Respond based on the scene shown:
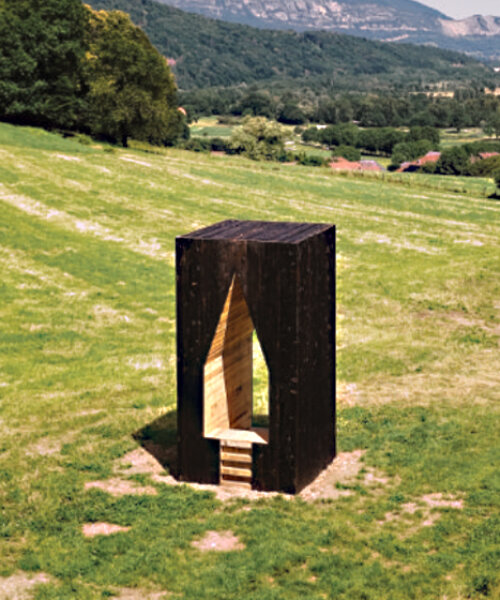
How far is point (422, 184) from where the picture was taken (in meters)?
74.6

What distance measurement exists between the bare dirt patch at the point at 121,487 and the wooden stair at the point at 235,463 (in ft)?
4.81

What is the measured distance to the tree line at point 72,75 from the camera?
67.8m

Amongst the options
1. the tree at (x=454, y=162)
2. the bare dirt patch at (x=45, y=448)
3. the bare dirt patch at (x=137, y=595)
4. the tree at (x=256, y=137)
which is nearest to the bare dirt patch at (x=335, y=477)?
the bare dirt patch at (x=137, y=595)

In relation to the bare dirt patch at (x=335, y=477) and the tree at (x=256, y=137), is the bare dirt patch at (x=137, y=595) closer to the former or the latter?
the bare dirt patch at (x=335, y=477)

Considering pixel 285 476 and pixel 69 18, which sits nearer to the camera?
pixel 285 476

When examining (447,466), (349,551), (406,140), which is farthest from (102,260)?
(406,140)

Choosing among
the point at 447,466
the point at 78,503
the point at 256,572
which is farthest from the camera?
the point at 447,466

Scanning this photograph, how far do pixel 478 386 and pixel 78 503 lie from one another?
12208 millimetres

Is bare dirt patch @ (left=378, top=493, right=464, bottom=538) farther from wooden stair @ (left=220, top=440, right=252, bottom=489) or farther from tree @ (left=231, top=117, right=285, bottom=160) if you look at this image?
tree @ (left=231, top=117, right=285, bottom=160)

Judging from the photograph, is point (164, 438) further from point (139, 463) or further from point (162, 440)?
point (139, 463)

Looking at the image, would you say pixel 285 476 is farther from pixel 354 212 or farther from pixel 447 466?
pixel 354 212

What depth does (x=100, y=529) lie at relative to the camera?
15312 mm

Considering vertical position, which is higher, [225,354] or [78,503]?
[225,354]

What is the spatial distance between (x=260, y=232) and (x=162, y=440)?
19.2 ft
